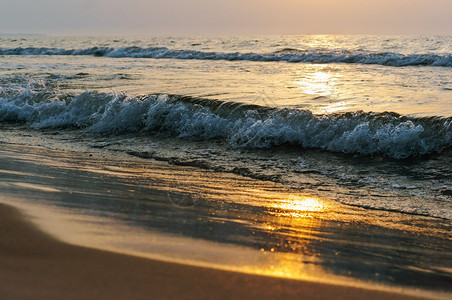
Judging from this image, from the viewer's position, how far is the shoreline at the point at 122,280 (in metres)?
2.17

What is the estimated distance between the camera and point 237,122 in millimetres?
7984

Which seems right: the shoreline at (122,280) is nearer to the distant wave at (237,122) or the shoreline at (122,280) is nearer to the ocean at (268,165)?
the ocean at (268,165)

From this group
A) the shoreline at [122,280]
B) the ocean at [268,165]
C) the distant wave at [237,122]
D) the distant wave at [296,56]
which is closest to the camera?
the shoreline at [122,280]

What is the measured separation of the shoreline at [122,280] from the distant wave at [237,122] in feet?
15.1

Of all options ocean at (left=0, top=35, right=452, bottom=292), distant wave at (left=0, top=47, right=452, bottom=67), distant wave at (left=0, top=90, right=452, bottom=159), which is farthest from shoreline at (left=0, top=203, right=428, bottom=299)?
distant wave at (left=0, top=47, right=452, bottom=67)

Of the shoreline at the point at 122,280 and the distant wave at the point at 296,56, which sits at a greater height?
the shoreline at the point at 122,280

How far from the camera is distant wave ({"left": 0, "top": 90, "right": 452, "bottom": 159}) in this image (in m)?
6.76

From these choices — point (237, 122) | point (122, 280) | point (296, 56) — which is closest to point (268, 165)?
point (237, 122)

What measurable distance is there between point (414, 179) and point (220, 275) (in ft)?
12.2

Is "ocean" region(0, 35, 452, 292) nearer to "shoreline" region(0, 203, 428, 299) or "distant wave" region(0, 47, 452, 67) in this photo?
"shoreline" region(0, 203, 428, 299)

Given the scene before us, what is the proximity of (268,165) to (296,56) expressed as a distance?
63.2 feet

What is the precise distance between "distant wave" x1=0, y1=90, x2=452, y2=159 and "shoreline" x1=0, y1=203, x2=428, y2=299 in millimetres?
4618

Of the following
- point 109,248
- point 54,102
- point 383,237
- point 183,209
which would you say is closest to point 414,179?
point 383,237

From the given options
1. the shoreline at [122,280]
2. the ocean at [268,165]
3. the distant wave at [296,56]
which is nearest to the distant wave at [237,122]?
the ocean at [268,165]
